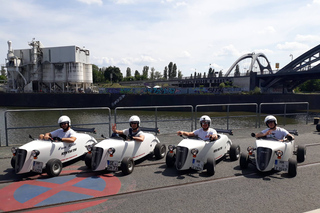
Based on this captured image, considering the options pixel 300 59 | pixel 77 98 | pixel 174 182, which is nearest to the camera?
pixel 174 182

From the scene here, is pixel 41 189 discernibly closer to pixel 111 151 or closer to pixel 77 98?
pixel 111 151

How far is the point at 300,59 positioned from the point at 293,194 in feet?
297

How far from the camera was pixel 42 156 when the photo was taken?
7.19 meters

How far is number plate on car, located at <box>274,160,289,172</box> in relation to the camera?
732 cm

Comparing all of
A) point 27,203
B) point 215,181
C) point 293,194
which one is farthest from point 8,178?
point 293,194

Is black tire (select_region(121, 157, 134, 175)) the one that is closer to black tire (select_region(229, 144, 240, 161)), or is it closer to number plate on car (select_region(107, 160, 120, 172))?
number plate on car (select_region(107, 160, 120, 172))

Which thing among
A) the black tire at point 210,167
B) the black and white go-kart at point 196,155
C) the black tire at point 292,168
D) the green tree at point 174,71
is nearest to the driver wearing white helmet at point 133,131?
the black and white go-kart at point 196,155

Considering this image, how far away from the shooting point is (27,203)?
557 centimetres

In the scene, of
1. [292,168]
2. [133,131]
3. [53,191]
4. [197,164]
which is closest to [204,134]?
[197,164]

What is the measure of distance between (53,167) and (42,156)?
1.54ft

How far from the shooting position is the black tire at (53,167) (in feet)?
23.3

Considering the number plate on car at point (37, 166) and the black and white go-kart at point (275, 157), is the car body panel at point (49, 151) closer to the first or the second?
the number plate on car at point (37, 166)

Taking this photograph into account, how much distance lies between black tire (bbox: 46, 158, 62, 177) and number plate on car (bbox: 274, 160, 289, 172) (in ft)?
22.2

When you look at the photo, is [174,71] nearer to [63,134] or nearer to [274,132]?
[274,132]
